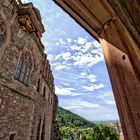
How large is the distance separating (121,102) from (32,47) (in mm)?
9555

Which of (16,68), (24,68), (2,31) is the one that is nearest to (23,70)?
(24,68)

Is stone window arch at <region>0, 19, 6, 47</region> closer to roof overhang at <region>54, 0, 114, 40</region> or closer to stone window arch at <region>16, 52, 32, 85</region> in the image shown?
stone window arch at <region>16, 52, 32, 85</region>

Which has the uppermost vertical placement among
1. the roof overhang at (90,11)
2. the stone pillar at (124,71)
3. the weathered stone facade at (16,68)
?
the weathered stone facade at (16,68)

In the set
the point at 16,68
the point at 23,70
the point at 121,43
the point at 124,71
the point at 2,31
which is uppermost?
the point at 2,31

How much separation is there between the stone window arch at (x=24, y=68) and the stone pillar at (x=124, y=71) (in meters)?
7.46

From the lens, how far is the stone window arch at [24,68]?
8.18 m

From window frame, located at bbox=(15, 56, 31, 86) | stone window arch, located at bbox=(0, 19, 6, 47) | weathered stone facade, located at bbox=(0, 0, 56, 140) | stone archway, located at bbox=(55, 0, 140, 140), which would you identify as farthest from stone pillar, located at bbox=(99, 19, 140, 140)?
window frame, located at bbox=(15, 56, 31, 86)

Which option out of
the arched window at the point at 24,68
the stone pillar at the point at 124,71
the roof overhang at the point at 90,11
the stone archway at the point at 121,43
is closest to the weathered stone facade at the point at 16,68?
the arched window at the point at 24,68

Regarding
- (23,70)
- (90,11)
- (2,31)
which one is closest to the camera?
(90,11)

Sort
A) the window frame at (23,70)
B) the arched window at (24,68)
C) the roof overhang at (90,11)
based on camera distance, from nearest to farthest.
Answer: the roof overhang at (90,11)
the window frame at (23,70)
the arched window at (24,68)

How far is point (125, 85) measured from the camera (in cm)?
92

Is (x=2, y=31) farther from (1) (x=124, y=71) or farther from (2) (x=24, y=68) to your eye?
(1) (x=124, y=71)

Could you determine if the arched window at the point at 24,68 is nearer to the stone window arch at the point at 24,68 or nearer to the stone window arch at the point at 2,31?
the stone window arch at the point at 24,68

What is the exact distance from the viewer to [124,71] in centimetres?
96
